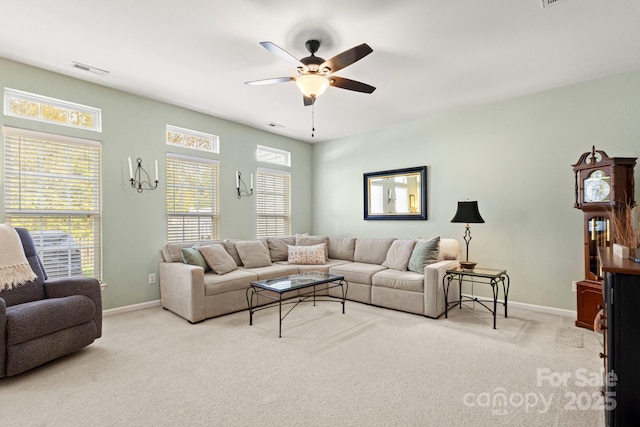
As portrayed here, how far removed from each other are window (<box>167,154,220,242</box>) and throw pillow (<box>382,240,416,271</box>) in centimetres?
261

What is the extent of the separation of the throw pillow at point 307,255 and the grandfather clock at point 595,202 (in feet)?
10.4

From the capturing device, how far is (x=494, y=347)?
280cm

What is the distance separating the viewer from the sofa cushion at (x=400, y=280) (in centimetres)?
378

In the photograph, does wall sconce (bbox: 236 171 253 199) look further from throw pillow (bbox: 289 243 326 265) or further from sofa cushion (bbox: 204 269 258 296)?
sofa cushion (bbox: 204 269 258 296)

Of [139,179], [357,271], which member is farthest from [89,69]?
[357,271]

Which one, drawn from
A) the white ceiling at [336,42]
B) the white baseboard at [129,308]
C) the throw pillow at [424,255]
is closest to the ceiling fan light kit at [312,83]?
the white ceiling at [336,42]

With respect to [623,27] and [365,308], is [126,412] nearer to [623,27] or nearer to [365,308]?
[365,308]

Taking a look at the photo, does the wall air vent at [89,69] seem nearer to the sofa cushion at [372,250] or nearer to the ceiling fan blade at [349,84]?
the ceiling fan blade at [349,84]

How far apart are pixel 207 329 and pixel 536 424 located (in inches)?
111

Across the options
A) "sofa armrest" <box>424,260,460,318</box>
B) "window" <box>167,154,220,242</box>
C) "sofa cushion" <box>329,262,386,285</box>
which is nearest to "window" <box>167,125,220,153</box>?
"window" <box>167,154,220,242</box>

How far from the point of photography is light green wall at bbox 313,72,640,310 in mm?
3525

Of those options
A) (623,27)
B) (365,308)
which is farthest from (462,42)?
(365,308)

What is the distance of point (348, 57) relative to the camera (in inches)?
96.3

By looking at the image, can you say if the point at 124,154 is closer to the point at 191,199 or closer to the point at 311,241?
the point at 191,199
